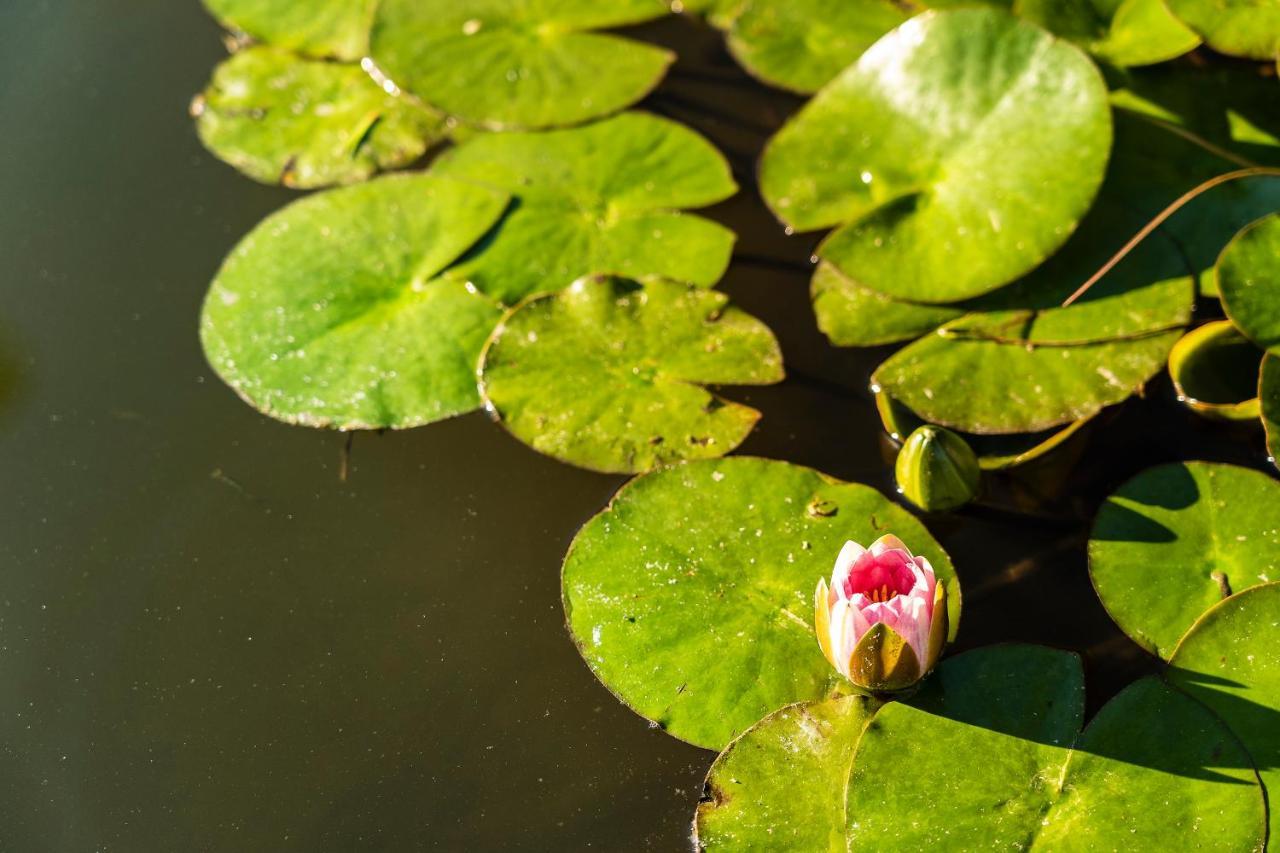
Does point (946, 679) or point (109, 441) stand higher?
point (109, 441)

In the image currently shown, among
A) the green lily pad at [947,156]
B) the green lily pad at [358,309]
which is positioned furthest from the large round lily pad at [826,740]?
the green lily pad at [358,309]

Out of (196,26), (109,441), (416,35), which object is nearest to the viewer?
(109,441)

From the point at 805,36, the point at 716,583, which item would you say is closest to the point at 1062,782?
the point at 716,583

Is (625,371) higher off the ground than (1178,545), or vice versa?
(625,371)

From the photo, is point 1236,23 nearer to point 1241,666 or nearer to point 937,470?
point 937,470

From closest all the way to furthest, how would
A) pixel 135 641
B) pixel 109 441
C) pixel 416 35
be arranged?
pixel 135 641
pixel 109 441
pixel 416 35

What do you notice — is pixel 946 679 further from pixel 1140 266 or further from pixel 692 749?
pixel 1140 266

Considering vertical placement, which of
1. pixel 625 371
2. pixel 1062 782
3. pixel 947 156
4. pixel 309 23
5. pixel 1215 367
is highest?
pixel 309 23

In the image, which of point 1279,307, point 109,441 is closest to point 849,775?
point 1279,307
